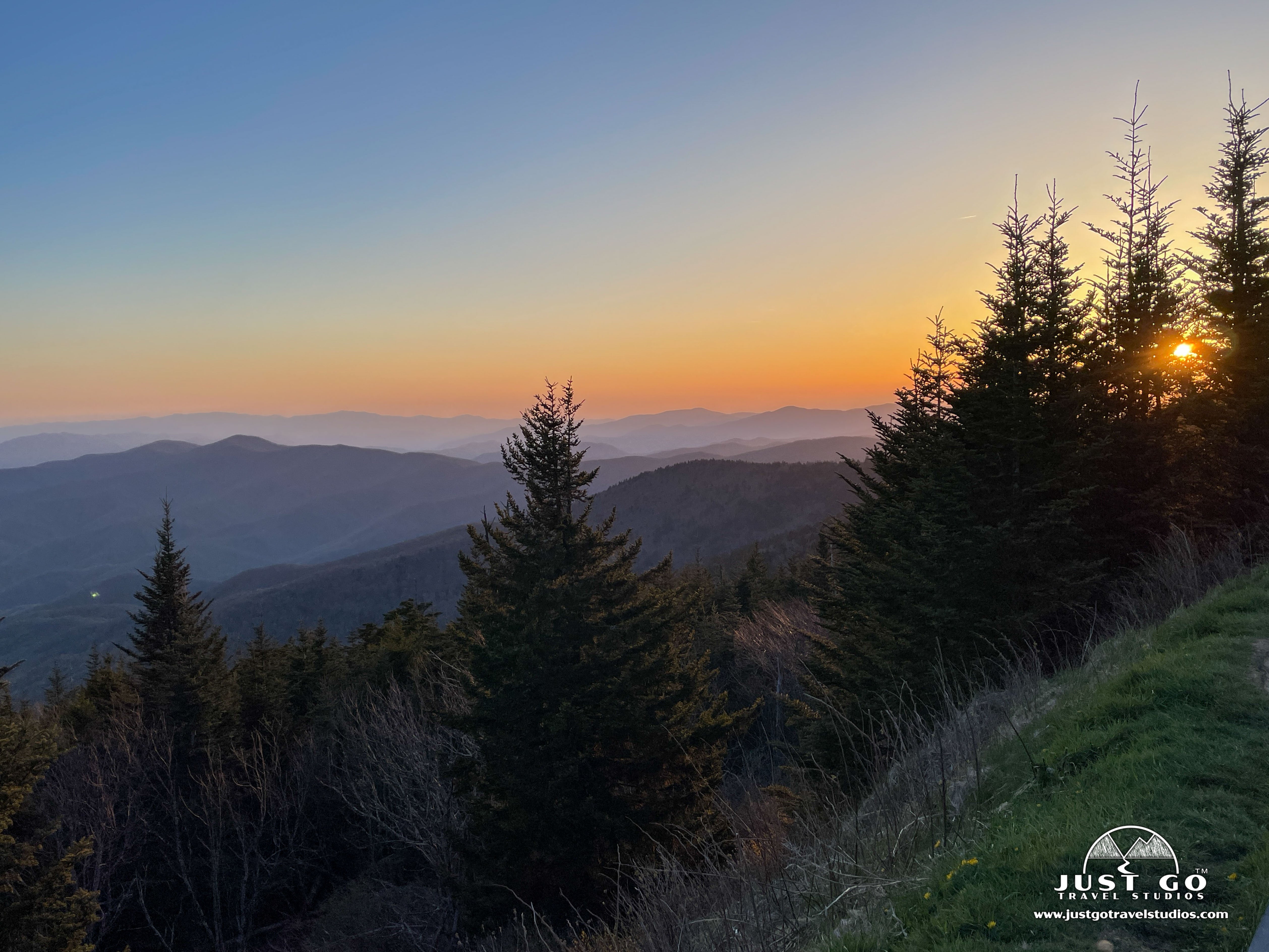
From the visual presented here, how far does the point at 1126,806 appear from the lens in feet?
13.5

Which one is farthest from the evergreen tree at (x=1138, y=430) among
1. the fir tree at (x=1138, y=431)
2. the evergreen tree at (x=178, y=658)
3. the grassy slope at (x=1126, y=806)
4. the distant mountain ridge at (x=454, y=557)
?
the distant mountain ridge at (x=454, y=557)

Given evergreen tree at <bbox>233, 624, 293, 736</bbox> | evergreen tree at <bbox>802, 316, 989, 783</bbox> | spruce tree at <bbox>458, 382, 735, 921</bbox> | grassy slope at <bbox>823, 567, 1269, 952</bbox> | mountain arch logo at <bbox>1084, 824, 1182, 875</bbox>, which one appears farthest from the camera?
evergreen tree at <bbox>233, 624, 293, 736</bbox>

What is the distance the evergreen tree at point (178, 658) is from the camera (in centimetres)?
2472

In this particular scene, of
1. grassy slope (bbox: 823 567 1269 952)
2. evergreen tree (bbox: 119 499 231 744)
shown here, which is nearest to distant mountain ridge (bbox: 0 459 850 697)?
evergreen tree (bbox: 119 499 231 744)

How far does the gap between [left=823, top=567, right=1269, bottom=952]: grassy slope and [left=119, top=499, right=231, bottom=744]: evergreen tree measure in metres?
26.7

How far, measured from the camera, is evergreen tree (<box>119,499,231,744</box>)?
973 inches

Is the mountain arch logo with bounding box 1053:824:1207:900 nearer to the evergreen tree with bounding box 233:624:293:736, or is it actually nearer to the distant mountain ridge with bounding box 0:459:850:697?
the evergreen tree with bounding box 233:624:293:736

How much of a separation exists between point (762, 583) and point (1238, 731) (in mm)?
40035

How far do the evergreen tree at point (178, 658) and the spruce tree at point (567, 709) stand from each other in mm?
14878

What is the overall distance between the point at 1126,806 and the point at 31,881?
59.5 feet

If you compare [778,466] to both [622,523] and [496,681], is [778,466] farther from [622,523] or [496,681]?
[496,681]

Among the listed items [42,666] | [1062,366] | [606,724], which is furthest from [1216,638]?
[42,666]

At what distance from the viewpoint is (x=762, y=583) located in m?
44.2

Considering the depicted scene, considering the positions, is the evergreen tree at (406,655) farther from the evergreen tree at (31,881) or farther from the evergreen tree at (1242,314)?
the evergreen tree at (1242,314)
